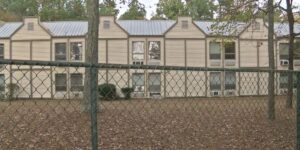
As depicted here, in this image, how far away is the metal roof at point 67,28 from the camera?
41750mm

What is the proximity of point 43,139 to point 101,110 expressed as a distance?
5.02 meters

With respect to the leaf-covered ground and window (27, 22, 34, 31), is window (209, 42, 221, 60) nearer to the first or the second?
window (27, 22, 34, 31)

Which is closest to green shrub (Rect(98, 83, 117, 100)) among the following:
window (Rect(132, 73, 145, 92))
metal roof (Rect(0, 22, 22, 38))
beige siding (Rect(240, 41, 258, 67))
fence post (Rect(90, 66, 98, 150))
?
window (Rect(132, 73, 145, 92))

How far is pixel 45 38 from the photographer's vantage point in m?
41.7

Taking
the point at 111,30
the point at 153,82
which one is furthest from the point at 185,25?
the point at 153,82

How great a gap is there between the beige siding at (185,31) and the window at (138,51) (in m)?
2.56

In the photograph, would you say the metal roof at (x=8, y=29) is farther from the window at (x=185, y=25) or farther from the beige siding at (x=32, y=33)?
the window at (x=185, y=25)

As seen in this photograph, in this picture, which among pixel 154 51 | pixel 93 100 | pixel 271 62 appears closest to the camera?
pixel 93 100

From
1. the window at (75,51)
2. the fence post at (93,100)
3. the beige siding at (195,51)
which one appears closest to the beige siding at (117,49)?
the window at (75,51)

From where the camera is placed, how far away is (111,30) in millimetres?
41312

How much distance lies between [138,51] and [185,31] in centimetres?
460

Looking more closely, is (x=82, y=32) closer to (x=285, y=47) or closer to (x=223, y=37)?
(x=285, y=47)

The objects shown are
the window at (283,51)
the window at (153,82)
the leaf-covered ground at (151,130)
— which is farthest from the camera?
the window at (283,51)

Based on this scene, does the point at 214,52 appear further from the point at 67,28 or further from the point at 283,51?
the point at 67,28
